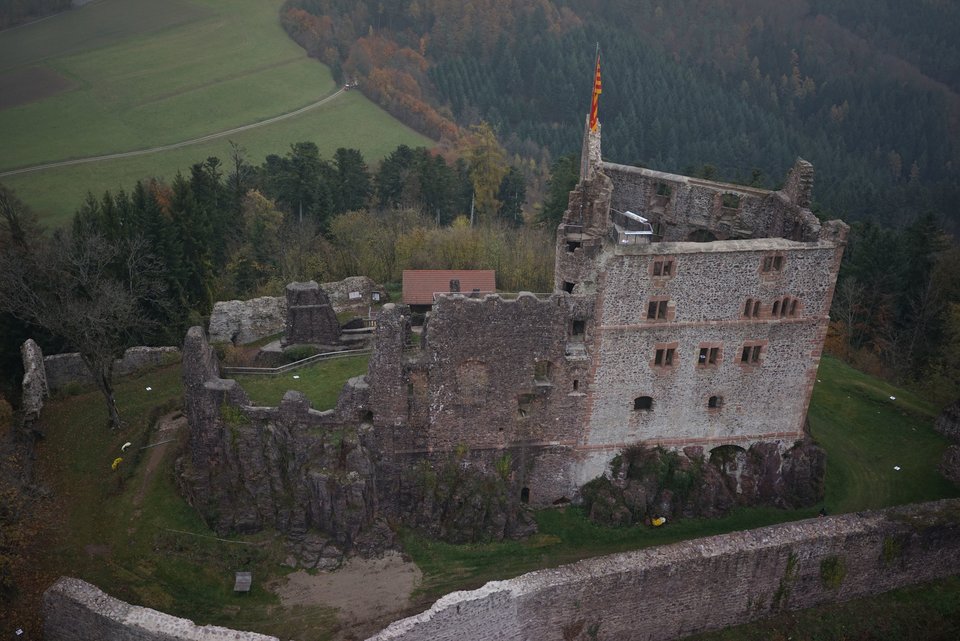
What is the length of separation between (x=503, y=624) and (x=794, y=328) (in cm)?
1712

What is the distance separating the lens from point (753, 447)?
3544 centimetres

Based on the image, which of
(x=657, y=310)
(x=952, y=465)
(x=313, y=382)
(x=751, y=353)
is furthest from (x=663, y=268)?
(x=952, y=465)

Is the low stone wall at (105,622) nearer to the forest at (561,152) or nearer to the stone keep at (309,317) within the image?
the stone keep at (309,317)

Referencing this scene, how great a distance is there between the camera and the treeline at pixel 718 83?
8069 cm

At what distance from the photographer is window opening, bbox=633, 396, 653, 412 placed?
33750 mm

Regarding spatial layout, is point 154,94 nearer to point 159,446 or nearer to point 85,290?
point 85,290

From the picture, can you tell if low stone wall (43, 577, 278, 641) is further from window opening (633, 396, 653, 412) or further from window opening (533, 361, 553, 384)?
window opening (633, 396, 653, 412)

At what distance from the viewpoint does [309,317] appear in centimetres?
4231

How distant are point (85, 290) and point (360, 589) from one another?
2441 cm

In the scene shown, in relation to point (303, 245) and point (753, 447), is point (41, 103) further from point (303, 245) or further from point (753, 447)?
point (753, 447)

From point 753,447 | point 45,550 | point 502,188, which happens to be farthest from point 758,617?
point 502,188

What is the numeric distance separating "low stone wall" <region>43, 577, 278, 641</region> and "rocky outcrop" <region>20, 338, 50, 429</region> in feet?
49.5

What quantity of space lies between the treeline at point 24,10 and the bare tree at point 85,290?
1199cm

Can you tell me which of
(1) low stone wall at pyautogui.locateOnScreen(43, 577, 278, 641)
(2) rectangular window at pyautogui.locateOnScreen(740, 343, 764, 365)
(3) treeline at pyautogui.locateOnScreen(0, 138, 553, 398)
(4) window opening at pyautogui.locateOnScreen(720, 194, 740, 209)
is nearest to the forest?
(3) treeline at pyautogui.locateOnScreen(0, 138, 553, 398)
